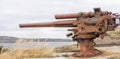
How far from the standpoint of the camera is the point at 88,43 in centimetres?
1415

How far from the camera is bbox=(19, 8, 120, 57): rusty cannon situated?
1344 centimetres

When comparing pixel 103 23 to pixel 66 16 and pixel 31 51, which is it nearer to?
pixel 66 16

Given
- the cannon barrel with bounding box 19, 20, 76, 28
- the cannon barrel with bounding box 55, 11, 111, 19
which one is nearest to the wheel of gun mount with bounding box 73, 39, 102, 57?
the cannon barrel with bounding box 19, 20, 76, 28

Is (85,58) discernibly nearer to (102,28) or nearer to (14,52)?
(102,28)

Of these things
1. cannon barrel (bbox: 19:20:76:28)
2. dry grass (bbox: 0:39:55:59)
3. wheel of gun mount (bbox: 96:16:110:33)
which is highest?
wheel of gun mount (bbox: 96:16:110:33)

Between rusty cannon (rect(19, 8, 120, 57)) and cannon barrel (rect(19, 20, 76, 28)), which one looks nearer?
rusty cannon (rect(19, 8, 120, 57))

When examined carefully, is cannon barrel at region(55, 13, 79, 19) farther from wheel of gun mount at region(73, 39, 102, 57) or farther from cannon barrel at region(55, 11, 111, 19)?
wheel of gun mount at region(73, 39, 102, 57)

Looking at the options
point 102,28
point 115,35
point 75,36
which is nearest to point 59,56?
point 75,36

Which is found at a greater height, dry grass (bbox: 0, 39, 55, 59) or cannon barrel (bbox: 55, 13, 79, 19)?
cannon barrel (bbox: 55, 13, 79, 19)

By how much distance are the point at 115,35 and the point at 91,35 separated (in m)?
6.38

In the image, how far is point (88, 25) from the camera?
13.9 m

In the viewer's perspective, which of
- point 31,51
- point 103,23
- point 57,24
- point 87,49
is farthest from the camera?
point 31,51

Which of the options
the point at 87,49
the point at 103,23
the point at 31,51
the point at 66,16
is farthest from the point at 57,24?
the point at 103,23

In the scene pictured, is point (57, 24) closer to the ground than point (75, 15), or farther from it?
closer to the ground
